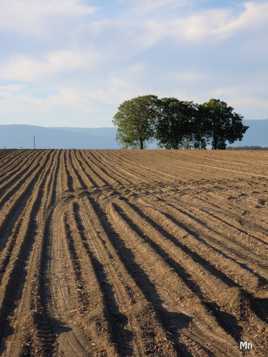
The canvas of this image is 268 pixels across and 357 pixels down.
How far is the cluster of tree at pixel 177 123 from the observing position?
78.2 metres

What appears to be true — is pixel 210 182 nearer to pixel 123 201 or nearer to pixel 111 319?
pixel 123 201

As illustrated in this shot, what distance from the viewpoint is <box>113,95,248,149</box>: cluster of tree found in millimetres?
78250

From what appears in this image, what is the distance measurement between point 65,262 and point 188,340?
3734mm

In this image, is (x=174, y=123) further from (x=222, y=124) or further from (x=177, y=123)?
(x=222, y=124)

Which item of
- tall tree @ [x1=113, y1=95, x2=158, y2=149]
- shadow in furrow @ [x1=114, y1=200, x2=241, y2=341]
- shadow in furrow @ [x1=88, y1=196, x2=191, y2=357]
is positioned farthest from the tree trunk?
shadow in furrow @ [x1=88, y1=196, x2=191, y2=357]

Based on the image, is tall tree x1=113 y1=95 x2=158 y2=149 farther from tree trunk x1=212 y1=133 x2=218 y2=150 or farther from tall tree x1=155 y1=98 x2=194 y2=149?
tree trunk x1=212 y1=133 x2=218 y2=150

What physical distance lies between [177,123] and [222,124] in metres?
6.47

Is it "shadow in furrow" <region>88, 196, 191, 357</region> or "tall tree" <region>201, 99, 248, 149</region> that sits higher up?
"tall tree" <region>201, 99, 248, 149</region>

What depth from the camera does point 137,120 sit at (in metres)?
79.2

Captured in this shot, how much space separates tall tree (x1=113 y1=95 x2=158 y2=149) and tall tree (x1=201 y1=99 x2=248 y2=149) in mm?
7692

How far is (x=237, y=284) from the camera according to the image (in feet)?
25.8

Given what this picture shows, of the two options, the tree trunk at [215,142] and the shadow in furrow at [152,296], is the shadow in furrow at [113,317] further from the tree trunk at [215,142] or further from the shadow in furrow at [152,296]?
the tree trunk at [215,142]

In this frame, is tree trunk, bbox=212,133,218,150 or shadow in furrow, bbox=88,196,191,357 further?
tree trunk, bbox=212,133,218,150

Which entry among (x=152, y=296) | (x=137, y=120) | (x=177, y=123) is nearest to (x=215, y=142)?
(x=177, y=123)
